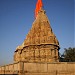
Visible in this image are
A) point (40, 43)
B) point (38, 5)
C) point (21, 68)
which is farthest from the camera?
point (38, 5)

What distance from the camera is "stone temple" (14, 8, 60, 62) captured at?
36719 millimetres

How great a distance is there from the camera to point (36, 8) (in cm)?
4328

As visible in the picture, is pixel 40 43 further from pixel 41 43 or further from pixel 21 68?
pixel 21 68

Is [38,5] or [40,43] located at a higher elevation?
[38,5]

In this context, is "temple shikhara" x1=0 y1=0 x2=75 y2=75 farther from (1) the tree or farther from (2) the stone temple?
(1) the tree

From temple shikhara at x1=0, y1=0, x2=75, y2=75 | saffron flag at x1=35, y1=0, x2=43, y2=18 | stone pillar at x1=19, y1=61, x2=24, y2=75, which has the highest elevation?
saffron flag at x1=35, y1=0, x2=43, y2=18

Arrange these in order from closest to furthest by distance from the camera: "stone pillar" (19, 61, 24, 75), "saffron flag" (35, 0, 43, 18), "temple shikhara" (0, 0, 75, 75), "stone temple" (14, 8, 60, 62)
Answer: "stone pillar" (19, 61, 24, 75)
"temple shikhara" (0, 0, 75, 75)
"stone temple" (14, 8, 60, 62)
"saffron flag" (35, 0, 43, 18)

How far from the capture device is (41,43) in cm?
3753

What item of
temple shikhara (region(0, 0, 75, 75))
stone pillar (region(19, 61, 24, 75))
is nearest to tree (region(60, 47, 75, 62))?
temple shikhara (region(0, 0, 75, 75))

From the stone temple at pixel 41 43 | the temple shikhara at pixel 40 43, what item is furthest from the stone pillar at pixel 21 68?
the stone temple at pixel 41 43

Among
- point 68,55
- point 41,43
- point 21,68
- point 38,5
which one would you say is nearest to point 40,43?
point 41,43

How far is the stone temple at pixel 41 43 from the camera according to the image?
36719 millimetres

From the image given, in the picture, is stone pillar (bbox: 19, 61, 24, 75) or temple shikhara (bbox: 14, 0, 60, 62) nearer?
stone pillar (bbox: 19, 61, 24, 75)

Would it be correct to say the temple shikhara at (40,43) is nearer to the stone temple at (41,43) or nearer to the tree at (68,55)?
the stone temple at (41,43)
